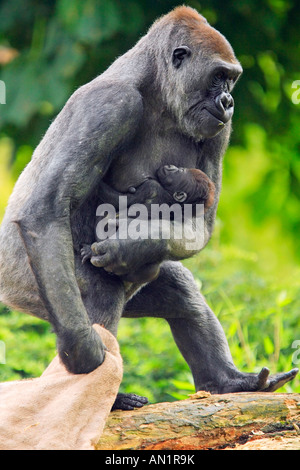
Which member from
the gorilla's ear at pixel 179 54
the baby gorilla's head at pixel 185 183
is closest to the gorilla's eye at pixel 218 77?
the gorilla's ear at pixel 179 54

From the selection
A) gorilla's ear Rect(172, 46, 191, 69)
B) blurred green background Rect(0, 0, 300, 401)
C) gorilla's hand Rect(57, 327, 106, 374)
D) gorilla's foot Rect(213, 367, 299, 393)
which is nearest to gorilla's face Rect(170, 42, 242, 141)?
gorilla's ear Rect(172, 46, 191, 69)

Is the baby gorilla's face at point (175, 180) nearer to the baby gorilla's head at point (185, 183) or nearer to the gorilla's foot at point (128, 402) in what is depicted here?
the baby gorilla's head at point (185, 183)

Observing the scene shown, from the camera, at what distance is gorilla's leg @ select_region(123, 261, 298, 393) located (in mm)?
3564

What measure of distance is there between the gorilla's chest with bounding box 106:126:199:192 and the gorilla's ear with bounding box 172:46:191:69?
32 cm

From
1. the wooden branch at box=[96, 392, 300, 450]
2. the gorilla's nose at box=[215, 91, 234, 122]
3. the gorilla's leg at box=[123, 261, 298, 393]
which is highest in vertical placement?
the gorilla's nose at box=[215, 91, 234, 122]

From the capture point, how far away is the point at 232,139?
22.8 ft

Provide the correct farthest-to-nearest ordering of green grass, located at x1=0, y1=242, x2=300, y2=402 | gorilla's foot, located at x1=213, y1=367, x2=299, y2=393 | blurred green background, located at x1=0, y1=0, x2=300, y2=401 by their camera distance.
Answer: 1. blurred green background, located at x1=0, y1=0, x2=300, y2=401
2. green grass, located at x1=0, y1=242, x2=300, y2=402
3. gorilla's foot, located at x1=213, y1=367, x2=299, y2=393

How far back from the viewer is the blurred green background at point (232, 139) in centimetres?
478

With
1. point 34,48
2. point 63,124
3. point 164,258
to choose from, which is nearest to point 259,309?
point 164,258

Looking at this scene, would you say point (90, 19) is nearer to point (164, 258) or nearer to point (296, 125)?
point (296, 125)

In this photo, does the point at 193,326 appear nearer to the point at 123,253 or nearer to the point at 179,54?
the point at 123,253

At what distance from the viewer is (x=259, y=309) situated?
512 cm

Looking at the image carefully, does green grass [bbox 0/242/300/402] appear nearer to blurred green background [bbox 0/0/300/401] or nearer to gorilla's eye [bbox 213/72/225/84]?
blurred green background [bbox 0/0/300/401]

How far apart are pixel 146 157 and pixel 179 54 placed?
1.67 ft
